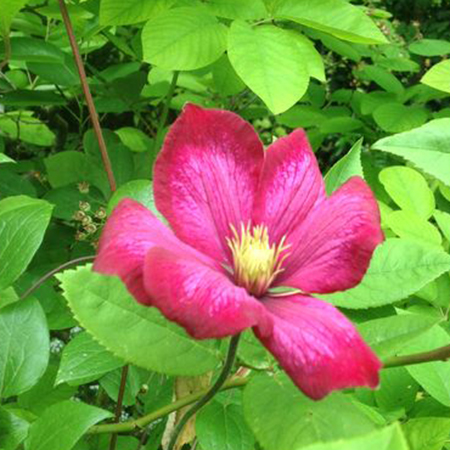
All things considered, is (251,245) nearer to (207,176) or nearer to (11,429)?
(207,176)

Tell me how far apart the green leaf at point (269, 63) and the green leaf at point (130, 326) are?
35cm

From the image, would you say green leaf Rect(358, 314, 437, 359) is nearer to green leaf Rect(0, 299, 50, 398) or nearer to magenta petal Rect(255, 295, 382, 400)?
magenta petal Rect(255, 295, 382, 400)

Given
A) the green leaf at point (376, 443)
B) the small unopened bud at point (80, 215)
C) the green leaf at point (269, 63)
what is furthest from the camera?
the small unopened bud at point (80, 215)

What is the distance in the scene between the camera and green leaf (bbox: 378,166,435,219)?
3.11 ft

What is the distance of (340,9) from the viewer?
36.5 inches

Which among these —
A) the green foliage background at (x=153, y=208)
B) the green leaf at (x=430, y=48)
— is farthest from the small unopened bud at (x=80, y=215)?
the green leaf at (x=430, y=48)

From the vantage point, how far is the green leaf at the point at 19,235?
2.37 ft

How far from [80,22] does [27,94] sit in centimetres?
15

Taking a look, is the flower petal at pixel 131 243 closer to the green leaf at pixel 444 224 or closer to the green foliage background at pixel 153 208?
the green foliage background at pixel 153 208

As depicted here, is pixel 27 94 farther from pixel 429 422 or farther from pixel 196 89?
pixel 429 422

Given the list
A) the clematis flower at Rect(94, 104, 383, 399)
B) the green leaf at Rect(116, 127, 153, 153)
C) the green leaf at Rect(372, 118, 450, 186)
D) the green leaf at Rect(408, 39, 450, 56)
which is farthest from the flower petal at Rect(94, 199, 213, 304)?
the green leaf at Rect(408, 39, 450, 56)

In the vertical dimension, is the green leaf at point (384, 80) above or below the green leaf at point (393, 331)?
below

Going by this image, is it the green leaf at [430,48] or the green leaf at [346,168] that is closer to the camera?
the green leaf at [346,168]

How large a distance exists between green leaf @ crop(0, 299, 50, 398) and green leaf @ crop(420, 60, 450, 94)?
506 mm
